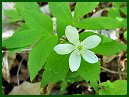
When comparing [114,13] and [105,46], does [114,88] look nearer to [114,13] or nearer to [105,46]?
[105,46]

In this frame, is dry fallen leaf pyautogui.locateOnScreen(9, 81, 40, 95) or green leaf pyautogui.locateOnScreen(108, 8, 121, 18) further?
green leaf pyautogui.locateOnScreen(108, 8, 121, 18)

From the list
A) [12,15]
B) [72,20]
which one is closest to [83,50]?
[72,20]

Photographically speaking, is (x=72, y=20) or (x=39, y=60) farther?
(x=72, y=20)

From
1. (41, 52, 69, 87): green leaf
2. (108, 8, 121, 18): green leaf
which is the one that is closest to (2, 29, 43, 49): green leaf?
(41, 52, 69, 87): green leaf

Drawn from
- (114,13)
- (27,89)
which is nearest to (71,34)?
(27,89)

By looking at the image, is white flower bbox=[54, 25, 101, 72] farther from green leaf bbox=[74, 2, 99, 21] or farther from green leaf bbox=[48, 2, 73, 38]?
green leaf bbox=[74, 2, 99, 21]

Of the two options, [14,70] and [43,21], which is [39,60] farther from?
[14,70]

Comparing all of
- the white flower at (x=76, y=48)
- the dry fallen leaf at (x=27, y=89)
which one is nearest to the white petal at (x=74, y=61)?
the white flower at (x=76, y=48)
